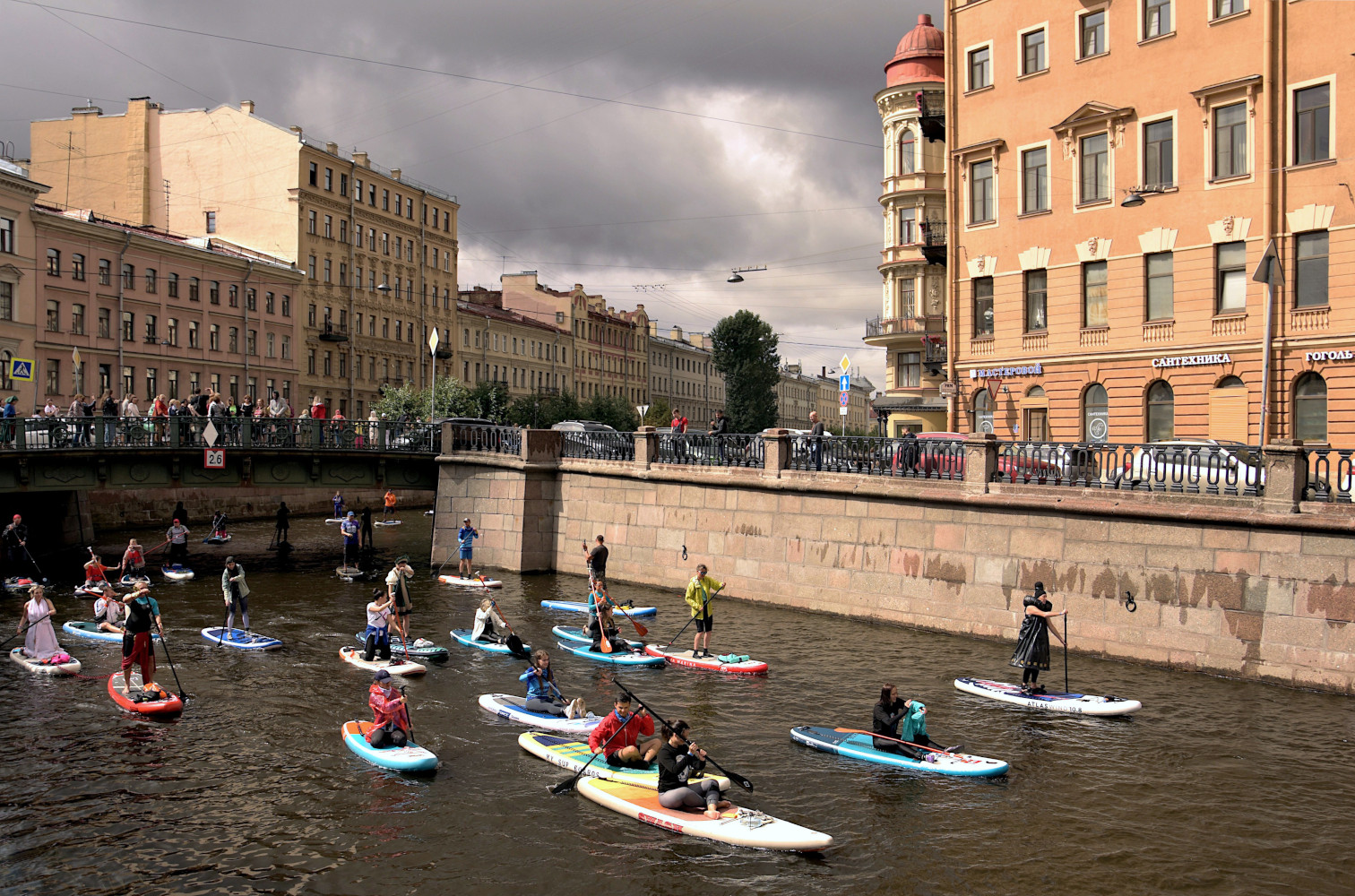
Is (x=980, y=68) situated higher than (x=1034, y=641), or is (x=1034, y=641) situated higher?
(x=980, y=68)

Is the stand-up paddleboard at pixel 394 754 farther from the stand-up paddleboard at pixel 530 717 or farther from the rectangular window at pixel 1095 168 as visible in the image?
the rectangular window at pixel 1095 168

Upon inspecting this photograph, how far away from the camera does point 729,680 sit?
755 inches

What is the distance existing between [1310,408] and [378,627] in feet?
73.7

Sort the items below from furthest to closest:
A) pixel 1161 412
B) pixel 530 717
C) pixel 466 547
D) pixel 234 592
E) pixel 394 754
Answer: pixel 466 547 → pixel 1161 412 → pixel 234 592 → pixel 530 717 → pixel 394 754

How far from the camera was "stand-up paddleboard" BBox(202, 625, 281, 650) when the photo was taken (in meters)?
21.8

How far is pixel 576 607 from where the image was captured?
1040 inches

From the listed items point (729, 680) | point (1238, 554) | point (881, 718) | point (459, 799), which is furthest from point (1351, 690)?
point (459, 799)

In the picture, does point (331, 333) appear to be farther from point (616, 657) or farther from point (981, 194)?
point (616, 657)

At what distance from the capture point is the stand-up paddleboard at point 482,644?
21812 millimetres

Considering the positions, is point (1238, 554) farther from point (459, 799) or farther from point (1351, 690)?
point (459, 799)

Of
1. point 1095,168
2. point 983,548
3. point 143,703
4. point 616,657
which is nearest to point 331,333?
point 1095,168

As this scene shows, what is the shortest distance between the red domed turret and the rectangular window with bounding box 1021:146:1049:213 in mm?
12857

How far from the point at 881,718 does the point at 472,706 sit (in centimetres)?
693

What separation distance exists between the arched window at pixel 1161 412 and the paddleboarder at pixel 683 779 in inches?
827
